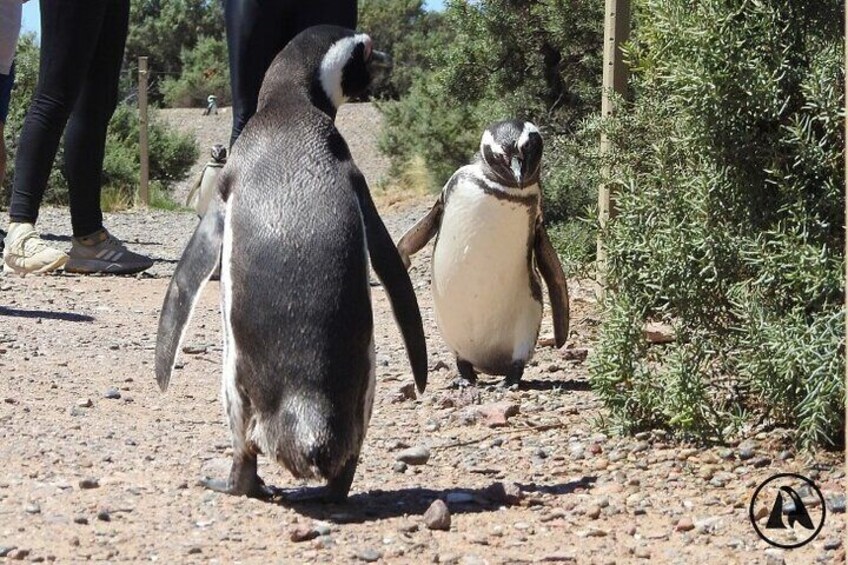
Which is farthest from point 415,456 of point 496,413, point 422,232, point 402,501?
point 422,232

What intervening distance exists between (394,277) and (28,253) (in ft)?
11.4

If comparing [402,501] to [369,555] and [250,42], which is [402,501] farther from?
[250,42]

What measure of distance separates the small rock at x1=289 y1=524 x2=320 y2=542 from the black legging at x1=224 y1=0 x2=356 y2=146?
11.3 ft

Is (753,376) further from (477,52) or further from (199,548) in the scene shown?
(477,52)

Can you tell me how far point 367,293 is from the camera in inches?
129

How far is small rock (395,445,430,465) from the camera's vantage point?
381cm

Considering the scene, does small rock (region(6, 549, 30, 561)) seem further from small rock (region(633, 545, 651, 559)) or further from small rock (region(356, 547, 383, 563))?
small rock (region(633, 545, 651, 559))

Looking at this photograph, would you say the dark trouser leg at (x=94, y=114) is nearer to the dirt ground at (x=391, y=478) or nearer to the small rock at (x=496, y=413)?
the dirt ground at (x=391, y=478)

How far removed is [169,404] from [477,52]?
17.3 feet

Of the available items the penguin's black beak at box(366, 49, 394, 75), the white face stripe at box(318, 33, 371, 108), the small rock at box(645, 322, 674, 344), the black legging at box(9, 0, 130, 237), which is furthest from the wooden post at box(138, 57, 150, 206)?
the white face stripe at box(318, 33, 371, 108)

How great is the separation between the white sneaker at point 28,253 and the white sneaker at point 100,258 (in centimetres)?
68

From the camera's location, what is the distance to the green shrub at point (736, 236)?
3.43 metres

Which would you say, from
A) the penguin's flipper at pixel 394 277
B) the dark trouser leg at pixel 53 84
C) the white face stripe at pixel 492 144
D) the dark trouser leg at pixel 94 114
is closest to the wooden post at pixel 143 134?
the dark trouser leg at pixel 94 114

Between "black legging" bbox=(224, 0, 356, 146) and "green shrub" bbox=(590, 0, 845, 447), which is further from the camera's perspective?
"black legging" bbox=(224, 0, 356, 146)
